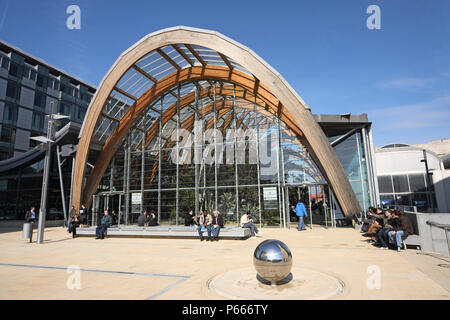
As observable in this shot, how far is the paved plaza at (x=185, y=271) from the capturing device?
16.5 feet

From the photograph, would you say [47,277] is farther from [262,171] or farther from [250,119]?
[250,119]

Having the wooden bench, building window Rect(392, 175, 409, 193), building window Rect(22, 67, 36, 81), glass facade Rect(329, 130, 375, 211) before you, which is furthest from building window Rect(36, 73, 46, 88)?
building window Rect(392, 175, 409, 193)

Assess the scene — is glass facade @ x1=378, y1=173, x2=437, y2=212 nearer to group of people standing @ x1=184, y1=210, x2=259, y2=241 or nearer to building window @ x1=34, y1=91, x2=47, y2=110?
group of people standing @ x1=184, y1=210, x2=259, y2=241

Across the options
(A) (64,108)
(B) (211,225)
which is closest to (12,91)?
(A) (64,108)

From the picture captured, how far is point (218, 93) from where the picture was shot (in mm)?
22859

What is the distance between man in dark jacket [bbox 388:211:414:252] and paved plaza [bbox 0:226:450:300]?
512 millimetres

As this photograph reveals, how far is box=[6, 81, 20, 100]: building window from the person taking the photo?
40862mm

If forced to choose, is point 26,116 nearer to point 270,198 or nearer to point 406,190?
point 270,198

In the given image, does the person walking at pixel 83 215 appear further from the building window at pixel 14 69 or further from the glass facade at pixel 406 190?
the glass facade at pixel 406 190

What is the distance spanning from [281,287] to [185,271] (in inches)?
104

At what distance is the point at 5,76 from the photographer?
40281mm

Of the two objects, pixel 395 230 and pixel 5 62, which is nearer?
pixel 395 230
